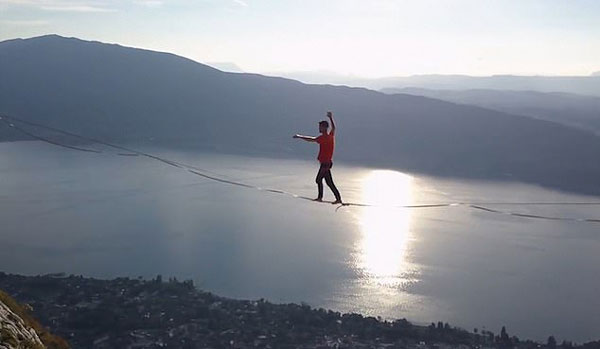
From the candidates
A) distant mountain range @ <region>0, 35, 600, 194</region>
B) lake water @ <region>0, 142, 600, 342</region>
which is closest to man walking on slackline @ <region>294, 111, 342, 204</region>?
lake water @ <region>0, 142, 600, 342</region>

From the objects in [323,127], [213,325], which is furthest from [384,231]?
[323,127]

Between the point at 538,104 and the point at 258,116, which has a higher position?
the point at 538,104

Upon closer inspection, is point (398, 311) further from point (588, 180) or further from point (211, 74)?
point (211, 74)

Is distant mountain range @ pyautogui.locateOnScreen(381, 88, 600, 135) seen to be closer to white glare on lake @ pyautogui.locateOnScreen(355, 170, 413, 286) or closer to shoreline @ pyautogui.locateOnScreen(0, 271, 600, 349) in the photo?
white glare on lake @ pyautogui.locateOnScreen(355, 170, 413, 286)

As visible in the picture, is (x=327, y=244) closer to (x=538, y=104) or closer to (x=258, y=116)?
(x=258, y=116)

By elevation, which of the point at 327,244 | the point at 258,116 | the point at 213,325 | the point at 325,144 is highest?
the point at 258,116

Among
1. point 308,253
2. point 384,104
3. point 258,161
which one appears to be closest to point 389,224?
point 308,253

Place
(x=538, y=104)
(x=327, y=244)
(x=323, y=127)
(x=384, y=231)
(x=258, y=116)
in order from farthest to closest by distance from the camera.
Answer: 1. (x=538, y=104)
2. (x=258, y=116)
3. (x=384, y=231)
4. (x=327, y=244)
5. (x=323, y=127)

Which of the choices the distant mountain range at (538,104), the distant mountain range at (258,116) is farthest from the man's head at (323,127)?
the distant mountain range at (538,104)
